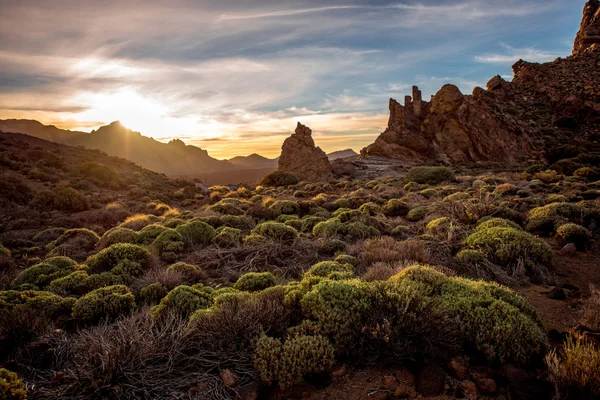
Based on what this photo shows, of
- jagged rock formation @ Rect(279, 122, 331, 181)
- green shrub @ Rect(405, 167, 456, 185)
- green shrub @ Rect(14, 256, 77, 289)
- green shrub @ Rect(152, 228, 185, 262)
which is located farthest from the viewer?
jagged rock formation @ Rect(279, 122, 331, 181)

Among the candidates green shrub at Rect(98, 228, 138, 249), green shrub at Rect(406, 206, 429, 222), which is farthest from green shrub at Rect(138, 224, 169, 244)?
green shrub at Rect(406, 206, 429, 222)

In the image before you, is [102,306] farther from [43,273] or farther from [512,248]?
[512,248]

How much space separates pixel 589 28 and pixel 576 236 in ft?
246

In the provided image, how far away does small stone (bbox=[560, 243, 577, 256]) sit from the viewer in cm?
716

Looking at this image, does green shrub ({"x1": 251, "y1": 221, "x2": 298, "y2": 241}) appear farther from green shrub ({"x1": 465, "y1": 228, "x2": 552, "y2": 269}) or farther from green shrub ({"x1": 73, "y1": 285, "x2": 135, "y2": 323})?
green shrub ({"x1": 465, "y1": 228, "x2": 552, "y2": 269})

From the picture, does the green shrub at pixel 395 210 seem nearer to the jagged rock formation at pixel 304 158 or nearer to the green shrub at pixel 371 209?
the green shrub at pixel 371 209

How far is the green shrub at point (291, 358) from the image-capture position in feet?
10.2

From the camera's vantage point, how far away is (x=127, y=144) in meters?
146

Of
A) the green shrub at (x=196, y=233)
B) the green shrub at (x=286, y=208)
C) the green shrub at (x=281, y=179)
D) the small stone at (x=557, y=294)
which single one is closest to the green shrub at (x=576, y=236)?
the small stone at (x=557, y=294)

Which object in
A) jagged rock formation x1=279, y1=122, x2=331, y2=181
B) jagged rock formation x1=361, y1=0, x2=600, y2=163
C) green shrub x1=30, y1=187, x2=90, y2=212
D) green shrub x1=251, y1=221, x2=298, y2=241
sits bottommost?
green shrub x1=251, y1=221, x2=298, y2=241

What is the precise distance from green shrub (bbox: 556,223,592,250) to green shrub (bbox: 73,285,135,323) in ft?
31.0

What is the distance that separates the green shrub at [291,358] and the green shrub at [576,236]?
7480mm

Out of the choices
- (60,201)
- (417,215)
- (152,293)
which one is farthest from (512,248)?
(60,201)

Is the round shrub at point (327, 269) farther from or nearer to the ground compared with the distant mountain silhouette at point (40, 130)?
nearer to the ground
